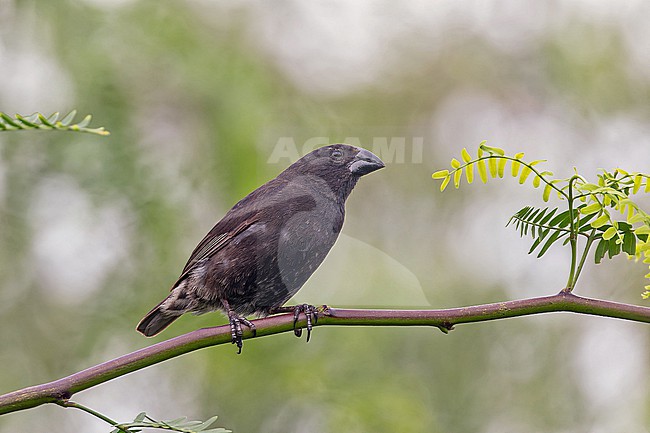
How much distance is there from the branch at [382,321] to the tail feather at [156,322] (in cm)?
73

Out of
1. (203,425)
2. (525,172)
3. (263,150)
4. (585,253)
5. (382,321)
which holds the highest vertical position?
(263,150)

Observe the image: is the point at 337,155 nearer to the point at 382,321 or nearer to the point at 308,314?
the point at 308,314

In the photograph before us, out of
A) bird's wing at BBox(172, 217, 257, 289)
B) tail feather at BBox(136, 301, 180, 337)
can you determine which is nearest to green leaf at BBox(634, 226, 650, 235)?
bird's wing at BBox(172, 217, 257, 289)

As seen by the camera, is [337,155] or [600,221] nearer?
[600,221]

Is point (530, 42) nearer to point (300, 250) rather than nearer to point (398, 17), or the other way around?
point (398, 17)

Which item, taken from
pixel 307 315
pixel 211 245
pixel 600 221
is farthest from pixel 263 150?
pixel 600 221

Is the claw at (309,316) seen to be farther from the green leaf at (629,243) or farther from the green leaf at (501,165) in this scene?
the green leaf at (629,243)

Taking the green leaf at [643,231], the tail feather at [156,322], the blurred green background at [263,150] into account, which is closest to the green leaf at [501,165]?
the green leaf at [643,231]

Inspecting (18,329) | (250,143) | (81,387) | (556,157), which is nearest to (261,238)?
(81,387)

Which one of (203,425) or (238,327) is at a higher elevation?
(238,327)

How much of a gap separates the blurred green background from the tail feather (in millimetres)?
887

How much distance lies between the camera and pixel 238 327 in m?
1.62

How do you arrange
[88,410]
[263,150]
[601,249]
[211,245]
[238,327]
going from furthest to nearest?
[263,150] → [211,245] → [238,327] → [601,249] → [88,410]

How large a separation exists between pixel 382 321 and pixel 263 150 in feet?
5.28
